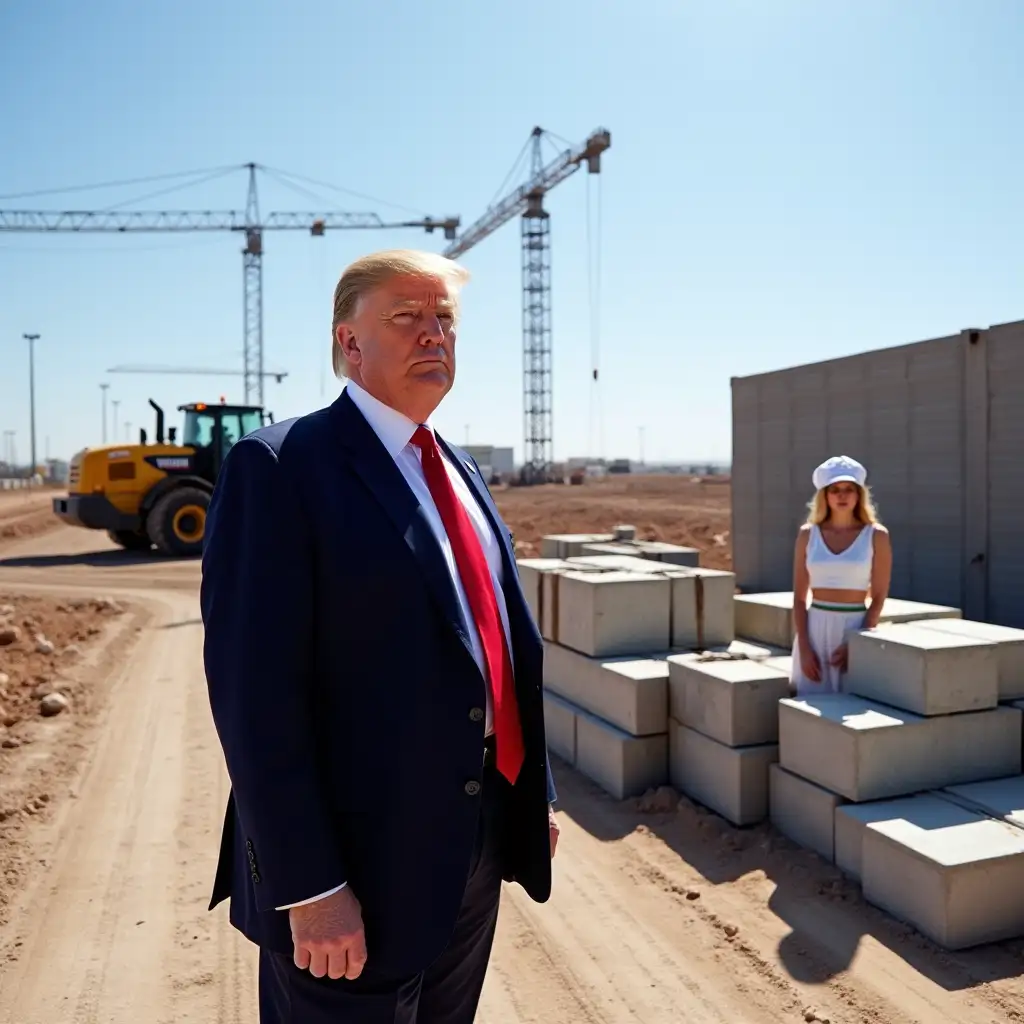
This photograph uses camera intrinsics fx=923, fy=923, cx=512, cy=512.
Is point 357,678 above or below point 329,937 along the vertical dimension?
above

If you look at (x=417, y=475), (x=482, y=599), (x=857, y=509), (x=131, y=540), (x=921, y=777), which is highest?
(x=417, y=475)

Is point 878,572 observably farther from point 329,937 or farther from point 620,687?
point 329,937

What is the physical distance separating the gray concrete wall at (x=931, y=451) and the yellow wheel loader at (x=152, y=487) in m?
10.9

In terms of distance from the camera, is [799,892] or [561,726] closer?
[799,892]

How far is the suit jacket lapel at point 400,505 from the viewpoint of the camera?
1.76m

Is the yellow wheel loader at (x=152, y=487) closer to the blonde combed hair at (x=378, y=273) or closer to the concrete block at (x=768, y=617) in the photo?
the concrete block at (x=768, y=617)

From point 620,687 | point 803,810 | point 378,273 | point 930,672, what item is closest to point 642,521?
point 620,687

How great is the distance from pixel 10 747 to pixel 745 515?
8569 millimetres

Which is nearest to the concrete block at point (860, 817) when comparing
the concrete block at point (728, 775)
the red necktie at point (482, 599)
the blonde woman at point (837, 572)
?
the concrete block at point (728, 775)

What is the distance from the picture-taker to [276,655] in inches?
64.7

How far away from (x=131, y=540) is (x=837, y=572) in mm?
17524

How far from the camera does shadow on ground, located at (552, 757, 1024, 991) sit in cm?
353

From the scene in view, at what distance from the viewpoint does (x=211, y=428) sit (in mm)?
18438

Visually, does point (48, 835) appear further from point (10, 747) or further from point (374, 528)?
point (374, 528)
